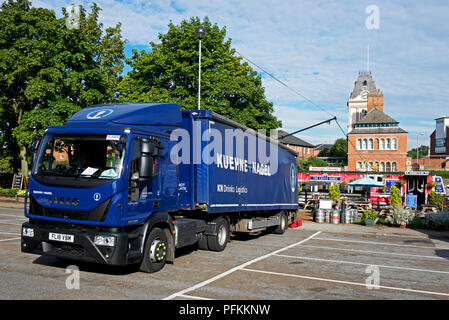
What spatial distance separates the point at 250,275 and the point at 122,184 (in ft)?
10.8

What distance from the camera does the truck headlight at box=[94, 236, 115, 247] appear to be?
7125mm

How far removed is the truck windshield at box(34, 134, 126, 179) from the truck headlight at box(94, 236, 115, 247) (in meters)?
1.06

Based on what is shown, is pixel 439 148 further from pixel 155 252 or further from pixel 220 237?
pixel 155 252

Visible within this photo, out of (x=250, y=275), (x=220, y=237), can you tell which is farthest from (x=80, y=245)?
(x=220, y=237)

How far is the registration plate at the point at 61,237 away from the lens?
7316mm

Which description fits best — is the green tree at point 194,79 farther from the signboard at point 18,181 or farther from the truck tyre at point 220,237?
the truck tyre at point 220,237

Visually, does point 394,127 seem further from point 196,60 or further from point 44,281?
point 44,281

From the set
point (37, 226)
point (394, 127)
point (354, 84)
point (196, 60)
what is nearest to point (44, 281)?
point (37, 226)

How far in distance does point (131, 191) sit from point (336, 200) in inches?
918

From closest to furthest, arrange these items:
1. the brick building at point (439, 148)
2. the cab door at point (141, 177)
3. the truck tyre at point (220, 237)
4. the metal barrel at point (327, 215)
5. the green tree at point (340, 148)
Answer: the cab door at point (141, 177) → the truck tyre at point (220, 237) → the metal barrel at point (327, 215) → the brick building at point (439, 148) → the green tree at point (340, 148)

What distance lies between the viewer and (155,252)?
8.23 m

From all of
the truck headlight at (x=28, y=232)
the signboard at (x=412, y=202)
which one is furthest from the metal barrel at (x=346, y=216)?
the truck headlight at (x=28, y=232)

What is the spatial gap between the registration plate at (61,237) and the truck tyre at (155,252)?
55.1 inches
